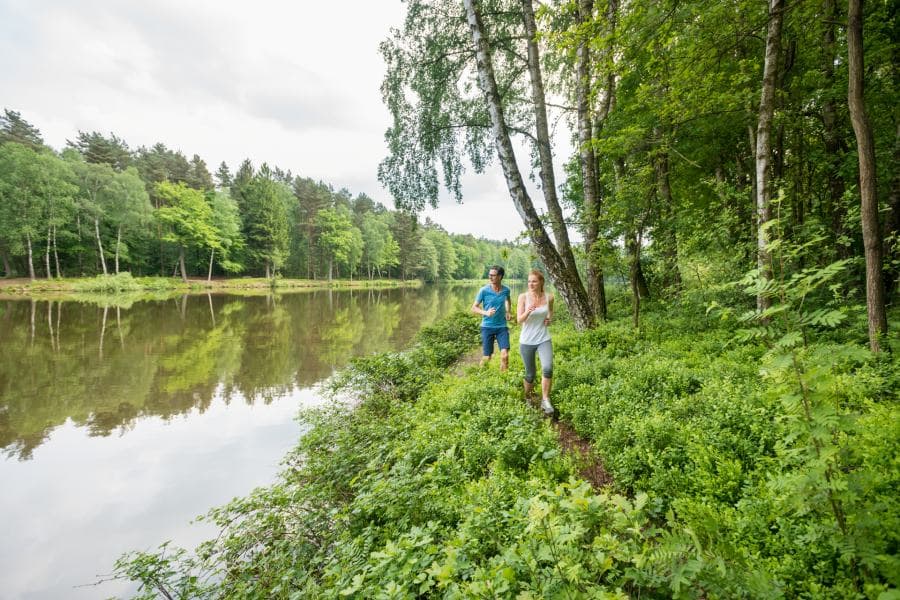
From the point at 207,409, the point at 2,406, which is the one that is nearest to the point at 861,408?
the point at 207,409

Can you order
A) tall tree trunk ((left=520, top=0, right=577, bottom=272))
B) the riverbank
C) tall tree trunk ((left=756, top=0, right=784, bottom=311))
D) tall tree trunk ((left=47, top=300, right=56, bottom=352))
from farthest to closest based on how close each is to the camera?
1. the riverbank
2. tall tree trunk ((left=47, top=300, right=56, bottom=352))
3. tall tree trunk ((left=520, top=0, right=577, bottom=272))
4. tall tree trunk ((left=756, top=0, right=784, bottom=311))

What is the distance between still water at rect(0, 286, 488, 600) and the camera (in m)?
4.32

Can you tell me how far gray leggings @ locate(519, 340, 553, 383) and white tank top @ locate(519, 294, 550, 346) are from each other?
0.06 metres

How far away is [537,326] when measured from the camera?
506 cm

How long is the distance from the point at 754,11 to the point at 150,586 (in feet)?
35.5

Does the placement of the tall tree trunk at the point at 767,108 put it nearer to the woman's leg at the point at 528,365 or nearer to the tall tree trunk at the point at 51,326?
the woman's leg at the point at 528,365

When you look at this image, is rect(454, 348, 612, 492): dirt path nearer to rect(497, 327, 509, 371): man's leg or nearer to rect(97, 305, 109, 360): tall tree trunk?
rect(497, 327, 509, 371): man's leg

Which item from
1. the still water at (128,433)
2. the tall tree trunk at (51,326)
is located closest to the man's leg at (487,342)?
the still water at (128,433)

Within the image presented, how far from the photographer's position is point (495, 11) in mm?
10102

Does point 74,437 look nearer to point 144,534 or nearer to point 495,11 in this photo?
point 144,534

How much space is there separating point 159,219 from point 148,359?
39.4 m

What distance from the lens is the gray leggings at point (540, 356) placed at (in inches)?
193

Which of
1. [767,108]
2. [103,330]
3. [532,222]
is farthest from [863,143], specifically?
[103,330]

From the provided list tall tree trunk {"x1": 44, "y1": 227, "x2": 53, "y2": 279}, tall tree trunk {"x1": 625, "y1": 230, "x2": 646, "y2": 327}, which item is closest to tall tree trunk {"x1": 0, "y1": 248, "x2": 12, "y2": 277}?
tall tree trunk {"x1": 44, "y1": 227, "x2": 53, "y2": 279}
